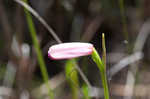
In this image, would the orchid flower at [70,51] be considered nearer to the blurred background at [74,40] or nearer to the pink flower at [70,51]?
the pink flower at [70,51]

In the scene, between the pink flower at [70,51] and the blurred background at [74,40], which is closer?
the pink flower at [70,51]

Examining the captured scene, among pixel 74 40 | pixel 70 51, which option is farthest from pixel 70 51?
pixel 74 40

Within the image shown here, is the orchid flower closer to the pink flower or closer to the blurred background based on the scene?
the pink flower

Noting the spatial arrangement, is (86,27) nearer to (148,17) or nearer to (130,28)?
(130,28)

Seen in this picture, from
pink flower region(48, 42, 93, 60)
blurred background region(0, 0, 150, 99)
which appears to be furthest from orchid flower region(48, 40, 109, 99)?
blurred background region(0, 0, 150, 99)

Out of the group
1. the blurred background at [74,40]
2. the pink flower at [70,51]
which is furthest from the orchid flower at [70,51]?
the blurred background at [74,40]

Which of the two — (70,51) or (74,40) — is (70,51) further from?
(74,40)

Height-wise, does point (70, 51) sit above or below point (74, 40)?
below

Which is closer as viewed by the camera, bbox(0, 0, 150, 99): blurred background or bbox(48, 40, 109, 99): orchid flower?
bbox(48, 40, 109, 99): orchid flower

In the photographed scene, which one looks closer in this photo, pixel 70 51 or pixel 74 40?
pixel 70 51
